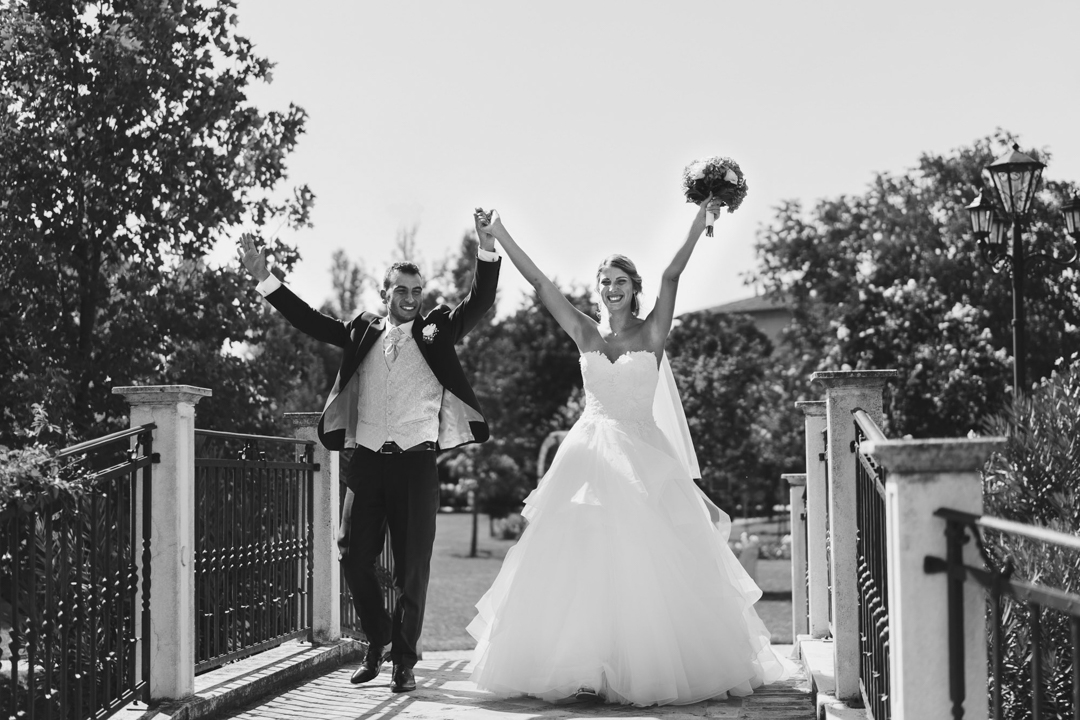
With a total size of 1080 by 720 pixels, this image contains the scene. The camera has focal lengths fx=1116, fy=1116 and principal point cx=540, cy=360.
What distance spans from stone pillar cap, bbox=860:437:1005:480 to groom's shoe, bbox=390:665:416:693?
3175mm

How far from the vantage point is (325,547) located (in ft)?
22.9

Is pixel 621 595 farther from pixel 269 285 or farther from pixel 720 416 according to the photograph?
pixel 720 416

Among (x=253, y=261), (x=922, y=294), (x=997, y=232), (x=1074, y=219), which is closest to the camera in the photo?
(x=253, y=261)

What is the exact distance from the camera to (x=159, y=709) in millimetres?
4738

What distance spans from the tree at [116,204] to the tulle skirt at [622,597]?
15.7ft

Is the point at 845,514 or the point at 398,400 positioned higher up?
the point at 398,400

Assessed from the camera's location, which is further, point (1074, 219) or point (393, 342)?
point (1074, 219)

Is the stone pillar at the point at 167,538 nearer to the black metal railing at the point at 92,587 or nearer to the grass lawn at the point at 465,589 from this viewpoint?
the black metal railing at the point at 92,587

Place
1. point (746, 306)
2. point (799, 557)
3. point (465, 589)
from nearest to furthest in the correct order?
point (799, 557) → point (465, 589) → point (746, 306)

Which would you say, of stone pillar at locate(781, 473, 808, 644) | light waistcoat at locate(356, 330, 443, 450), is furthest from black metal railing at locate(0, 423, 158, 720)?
stone pillar at locate(781, 473, 808, 644)

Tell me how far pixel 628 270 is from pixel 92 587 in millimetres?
3064

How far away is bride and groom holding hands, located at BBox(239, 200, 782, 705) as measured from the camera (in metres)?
5.15

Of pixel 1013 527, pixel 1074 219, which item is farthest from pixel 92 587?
pixel 1074 219

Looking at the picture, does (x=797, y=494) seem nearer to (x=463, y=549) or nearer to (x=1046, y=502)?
(x=1046, y=502)
